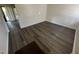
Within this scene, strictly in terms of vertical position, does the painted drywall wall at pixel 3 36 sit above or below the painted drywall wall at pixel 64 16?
below

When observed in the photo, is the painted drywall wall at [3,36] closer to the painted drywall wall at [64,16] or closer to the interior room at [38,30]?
the interior room at [38,30]

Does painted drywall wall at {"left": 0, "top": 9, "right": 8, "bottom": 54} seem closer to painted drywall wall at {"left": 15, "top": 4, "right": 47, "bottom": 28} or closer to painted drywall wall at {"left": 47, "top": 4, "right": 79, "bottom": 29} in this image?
painted drywall wall at {"left": 15, "top": 4, "right": 47, "bottom": 28}

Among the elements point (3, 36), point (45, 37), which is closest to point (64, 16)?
point (45, 37)

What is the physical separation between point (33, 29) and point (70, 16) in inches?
18.0

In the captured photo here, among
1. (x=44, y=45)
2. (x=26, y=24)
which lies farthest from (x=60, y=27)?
(x=26, y=24)

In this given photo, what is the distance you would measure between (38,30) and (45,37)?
13 centimetres

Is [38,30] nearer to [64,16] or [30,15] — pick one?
[30,15]

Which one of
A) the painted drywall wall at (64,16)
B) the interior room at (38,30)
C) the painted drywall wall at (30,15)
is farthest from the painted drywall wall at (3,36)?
the painted drywall wall at (64,16)

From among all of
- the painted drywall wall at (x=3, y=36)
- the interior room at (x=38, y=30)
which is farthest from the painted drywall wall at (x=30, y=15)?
the painted drywall wall at (x=3, y=36)

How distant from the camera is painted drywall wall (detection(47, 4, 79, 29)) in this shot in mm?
1148

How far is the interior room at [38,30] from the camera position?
116cm

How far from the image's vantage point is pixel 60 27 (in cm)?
123

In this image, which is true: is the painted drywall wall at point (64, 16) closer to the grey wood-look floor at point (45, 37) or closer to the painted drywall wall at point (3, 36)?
the grey wood-look floor at point (45, 37)

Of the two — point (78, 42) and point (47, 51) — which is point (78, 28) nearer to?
point (78, 42)
